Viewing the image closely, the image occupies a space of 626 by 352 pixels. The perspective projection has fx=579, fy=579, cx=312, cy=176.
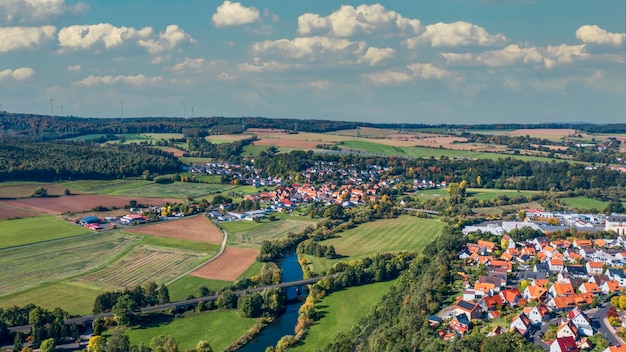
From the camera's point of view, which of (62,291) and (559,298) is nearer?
(559,298)

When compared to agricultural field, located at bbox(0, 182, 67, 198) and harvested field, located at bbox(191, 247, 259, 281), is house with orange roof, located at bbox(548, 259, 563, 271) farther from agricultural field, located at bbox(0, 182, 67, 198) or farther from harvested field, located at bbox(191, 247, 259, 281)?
agricultural field, located at bbox(0, 182, 67, 198)

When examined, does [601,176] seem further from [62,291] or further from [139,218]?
[62,291]

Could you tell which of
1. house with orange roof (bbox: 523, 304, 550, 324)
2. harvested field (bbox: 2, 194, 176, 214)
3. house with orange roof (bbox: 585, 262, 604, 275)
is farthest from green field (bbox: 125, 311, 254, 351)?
harvested field (bbox: 2, 194, 176, 214)

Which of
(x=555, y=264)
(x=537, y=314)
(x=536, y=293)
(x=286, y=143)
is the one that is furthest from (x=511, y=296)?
(x=286, y=143)

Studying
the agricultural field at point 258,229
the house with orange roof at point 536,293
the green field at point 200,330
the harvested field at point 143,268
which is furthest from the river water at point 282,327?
the house with orange roof at point 536,293

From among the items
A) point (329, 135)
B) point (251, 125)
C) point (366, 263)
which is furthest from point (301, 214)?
point (251, 125)

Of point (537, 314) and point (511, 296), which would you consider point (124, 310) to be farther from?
point (537, 314)

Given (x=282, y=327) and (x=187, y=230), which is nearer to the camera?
(x=282, y=327)
